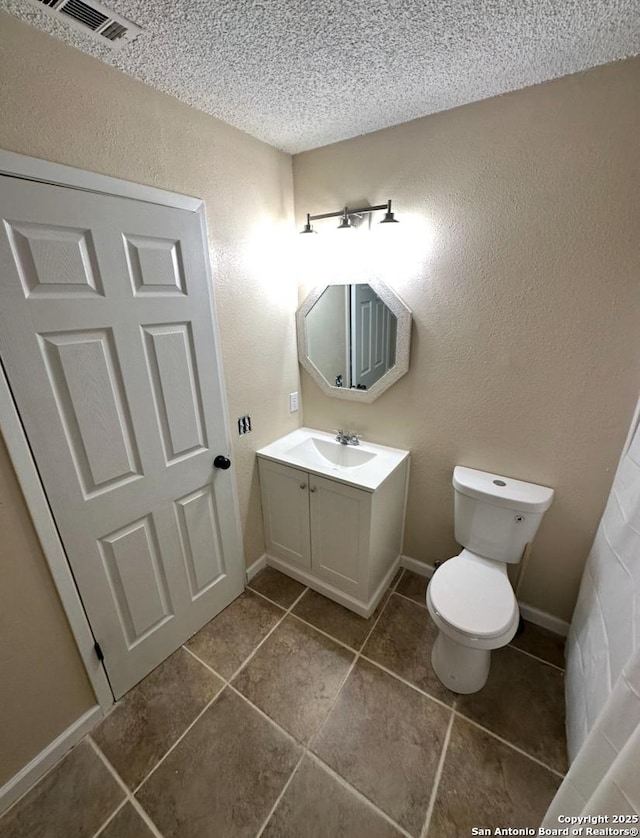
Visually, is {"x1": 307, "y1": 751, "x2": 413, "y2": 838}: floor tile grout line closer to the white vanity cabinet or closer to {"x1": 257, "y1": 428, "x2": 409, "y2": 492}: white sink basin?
the white vanity cabinet

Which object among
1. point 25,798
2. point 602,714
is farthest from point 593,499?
point 25,798

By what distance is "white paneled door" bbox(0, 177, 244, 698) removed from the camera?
1.01 meters

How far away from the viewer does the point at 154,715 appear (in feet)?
4.60

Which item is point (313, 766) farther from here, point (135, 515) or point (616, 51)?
point (616, 51)

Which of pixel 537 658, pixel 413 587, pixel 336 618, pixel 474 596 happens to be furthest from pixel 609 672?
pixel 336 618

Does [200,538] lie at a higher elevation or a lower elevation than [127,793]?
higher

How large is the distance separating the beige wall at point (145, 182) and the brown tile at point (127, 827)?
1.24 feet

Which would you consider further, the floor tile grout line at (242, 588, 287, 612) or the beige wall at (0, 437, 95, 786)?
the floor tile grout line at (242, 588, 287, 612)

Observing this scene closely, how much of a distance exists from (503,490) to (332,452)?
93 centimetres

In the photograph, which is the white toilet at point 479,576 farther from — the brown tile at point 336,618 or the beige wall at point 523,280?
the brown tile at point 336,618

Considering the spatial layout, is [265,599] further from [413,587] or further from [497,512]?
[497,512]

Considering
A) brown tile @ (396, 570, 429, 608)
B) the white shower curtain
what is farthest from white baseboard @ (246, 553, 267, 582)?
the white shower curtain

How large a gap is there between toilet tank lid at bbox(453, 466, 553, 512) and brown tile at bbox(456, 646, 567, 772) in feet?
2.46

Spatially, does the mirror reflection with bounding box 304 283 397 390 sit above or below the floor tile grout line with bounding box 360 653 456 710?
above
